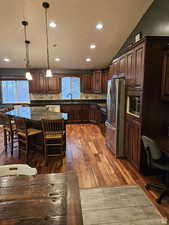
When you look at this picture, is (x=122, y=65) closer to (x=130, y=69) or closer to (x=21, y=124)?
(x=130, y=69)

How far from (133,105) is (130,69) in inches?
28.1

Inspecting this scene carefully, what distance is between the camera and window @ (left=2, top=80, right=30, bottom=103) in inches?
276

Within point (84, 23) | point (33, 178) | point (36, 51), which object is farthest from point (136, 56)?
point (36, 51)

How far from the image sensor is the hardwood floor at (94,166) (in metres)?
2.60

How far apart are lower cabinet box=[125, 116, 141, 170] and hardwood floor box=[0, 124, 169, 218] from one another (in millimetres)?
188

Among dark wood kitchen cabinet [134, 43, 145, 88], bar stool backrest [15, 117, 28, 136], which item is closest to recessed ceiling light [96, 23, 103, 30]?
dark wood kitchen cabinet [134, 43, 145, 88]

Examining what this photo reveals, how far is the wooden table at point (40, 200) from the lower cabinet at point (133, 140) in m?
1.84

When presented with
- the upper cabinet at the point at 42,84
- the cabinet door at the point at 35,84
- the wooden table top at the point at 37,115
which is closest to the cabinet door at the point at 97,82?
the upper cabinet at the point at 42,84

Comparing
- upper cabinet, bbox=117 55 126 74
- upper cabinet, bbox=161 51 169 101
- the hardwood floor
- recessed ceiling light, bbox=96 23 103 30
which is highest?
recessed ceiling light, bbox=96 23 103 30

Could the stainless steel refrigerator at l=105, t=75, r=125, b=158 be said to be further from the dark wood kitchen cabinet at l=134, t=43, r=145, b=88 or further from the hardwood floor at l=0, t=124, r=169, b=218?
the dark wood kitchen cabinet at l=134, t=43, r=145, b=88

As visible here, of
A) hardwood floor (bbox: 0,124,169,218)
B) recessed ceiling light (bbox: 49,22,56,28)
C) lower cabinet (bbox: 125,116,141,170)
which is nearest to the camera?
hardwood floor (bbox: 0,124,169,218)

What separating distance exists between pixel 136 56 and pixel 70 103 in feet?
14.3

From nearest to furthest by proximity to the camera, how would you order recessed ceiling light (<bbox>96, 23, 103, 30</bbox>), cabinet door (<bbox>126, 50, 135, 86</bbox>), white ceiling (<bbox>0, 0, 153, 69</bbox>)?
cabinet door (<bbox>126, 50, 135, 86</bbox>), white ceiling (<bbox>0, 0, 153, 69</bbox>), recessed ceiling light (<bbox>96, 23, 103, 30</bbox>)

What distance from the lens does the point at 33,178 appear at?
1.28 m
